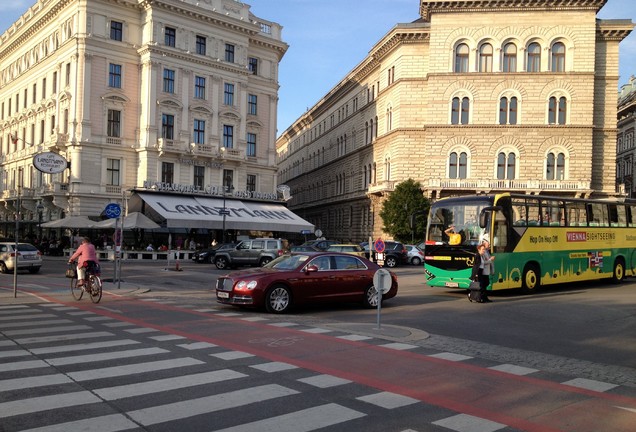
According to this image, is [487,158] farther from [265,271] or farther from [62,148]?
[265,271]

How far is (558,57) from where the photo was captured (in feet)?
178

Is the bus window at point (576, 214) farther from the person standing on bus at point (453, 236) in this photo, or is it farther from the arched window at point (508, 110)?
the arched window at point (508, 110)

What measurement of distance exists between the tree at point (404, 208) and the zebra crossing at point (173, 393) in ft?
146

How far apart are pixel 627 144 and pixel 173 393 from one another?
90952 mm

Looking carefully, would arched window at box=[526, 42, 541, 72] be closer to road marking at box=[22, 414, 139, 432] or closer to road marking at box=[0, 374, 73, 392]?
road marking at box=[0, 374, 73, 392]

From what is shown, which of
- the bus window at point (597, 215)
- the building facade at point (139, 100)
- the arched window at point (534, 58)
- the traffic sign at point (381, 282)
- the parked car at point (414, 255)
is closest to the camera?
the traffic sign at point (381, 282)

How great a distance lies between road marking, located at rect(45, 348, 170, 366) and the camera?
315 inches

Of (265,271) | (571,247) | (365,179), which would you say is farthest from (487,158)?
(265,271)

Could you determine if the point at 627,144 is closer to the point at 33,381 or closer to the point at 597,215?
the point at 597,215

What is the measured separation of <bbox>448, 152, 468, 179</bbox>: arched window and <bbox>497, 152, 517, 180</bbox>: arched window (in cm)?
315

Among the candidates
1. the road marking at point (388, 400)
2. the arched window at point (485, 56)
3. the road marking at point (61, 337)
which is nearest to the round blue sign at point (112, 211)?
the road marking at point (61, 337)

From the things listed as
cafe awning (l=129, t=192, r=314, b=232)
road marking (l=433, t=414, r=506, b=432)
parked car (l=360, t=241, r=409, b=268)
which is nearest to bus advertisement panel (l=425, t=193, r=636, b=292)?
road marking (l=433, t=414, r=506, b=432)

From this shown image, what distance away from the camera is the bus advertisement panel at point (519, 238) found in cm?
1891

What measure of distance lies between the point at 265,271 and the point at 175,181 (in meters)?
38.3
